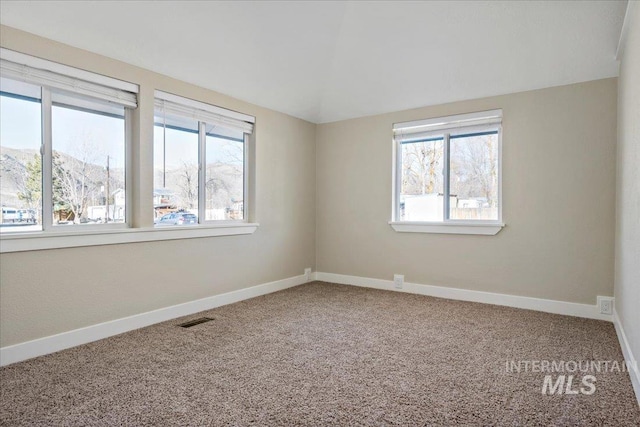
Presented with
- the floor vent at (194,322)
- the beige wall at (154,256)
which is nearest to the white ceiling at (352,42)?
the beige wall at (154,256)

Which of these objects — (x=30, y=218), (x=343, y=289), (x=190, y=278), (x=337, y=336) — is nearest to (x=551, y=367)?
(x=337, y=336)

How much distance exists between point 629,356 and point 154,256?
356 centimetres

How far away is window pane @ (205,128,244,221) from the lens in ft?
12.9

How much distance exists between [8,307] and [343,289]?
128 inches

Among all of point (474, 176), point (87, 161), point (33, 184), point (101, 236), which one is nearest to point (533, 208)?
point (474, 176)

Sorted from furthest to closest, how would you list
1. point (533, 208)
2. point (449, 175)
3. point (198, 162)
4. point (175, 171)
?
point (449, 175)
point (198, 162)
point (533, 208)
point (175, 171)

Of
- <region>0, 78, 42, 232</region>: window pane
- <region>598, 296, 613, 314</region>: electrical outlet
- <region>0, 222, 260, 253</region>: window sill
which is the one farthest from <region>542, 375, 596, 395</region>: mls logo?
<region>0, 78, 42, 232</region>: window pane

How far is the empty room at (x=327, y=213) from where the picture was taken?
213cm

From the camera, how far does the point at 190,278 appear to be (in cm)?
359

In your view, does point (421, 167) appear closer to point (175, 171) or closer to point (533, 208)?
point (533, 208)

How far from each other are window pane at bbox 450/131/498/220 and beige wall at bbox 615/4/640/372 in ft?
3.58

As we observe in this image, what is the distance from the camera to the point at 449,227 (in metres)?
4.17

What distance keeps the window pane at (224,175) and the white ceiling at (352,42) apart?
0.49 metres

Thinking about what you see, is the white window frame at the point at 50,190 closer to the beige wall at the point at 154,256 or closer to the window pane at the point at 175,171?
the beige wall at the point at 154,256
